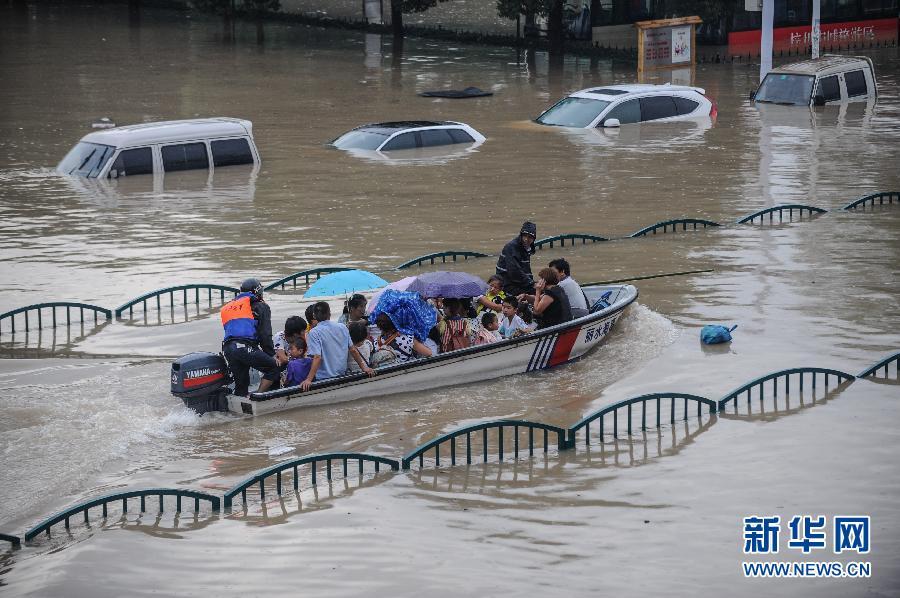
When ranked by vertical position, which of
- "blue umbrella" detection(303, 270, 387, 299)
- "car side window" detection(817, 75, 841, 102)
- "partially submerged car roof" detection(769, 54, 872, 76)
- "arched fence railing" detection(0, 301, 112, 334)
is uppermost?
"partially submerged car roof" detection(769, 54, 872, 76)

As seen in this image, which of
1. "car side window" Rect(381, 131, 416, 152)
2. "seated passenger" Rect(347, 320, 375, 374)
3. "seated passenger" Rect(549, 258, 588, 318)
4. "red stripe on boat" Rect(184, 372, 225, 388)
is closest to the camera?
"red stripe on boat" Rect(184, 372, 225, 388)

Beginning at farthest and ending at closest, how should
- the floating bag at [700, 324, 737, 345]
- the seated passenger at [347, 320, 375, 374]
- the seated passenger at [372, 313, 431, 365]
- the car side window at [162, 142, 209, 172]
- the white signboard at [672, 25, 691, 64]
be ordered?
the white signboard at [672, 25, 691, 64] < the car side window at [162, 142, 209, 172] < the floating bag at [700, 324, 737, 345] < the seated passenger at [372, 313, 431, 365] < the seated passenger at [347, 320, 375, 374]

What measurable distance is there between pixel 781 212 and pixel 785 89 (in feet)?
45.1

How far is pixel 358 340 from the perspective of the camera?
13367mm

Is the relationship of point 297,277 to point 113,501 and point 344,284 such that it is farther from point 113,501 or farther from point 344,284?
point 113,501

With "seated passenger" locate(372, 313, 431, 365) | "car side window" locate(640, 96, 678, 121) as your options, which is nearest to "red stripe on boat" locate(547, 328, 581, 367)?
"seated passenger" locate(372, 313, 431, 365)

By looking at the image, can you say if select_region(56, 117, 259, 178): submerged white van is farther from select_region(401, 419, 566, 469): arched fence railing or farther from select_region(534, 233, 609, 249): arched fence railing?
select_region(401, 419, 566, 469): arched fence railing

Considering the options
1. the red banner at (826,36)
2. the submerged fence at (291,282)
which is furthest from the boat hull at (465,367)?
the red banner at (826,36)

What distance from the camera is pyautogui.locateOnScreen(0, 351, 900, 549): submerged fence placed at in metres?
10.4

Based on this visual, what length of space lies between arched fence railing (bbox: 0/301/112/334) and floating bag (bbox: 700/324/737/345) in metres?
7.20

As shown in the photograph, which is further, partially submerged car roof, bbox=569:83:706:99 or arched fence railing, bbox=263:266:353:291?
partially submerged car roof, bbox=569:83:706:99

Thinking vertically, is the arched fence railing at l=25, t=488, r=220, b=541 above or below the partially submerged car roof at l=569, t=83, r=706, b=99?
below

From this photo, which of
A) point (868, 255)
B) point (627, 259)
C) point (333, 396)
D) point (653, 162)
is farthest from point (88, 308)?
point (653, 162)

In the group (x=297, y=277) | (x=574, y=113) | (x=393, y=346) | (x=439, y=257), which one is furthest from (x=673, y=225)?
(x=574, y=113)
